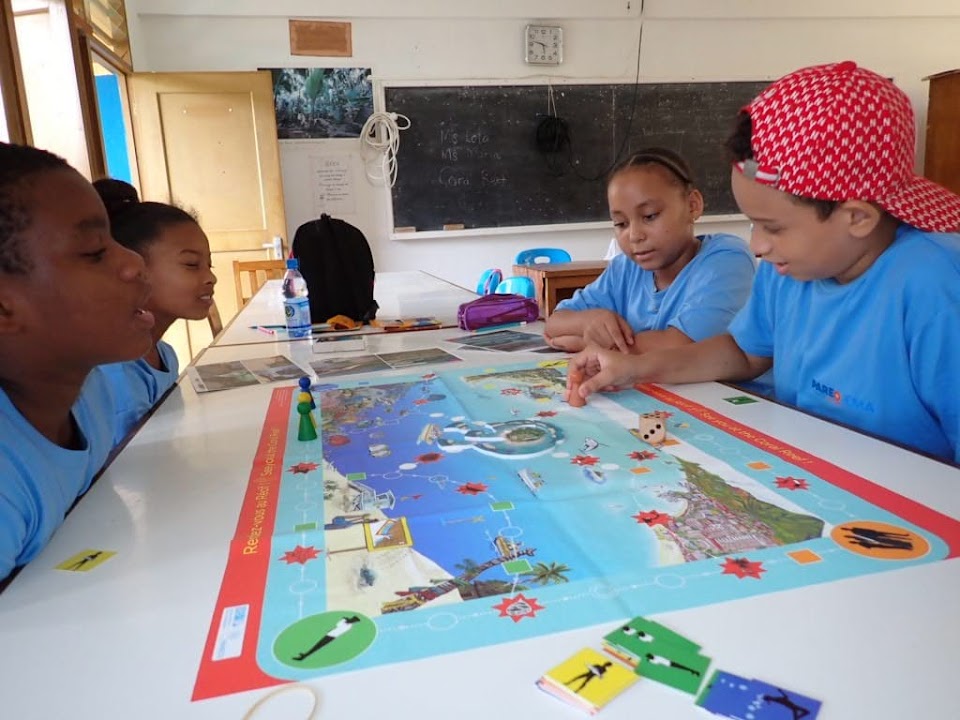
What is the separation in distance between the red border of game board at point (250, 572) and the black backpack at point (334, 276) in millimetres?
1147

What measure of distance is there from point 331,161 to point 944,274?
408 cm

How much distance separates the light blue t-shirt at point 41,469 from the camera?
0.65m

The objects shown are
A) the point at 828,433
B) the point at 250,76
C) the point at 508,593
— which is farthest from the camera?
the point at 250,76

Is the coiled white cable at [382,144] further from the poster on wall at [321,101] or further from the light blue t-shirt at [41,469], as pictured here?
the light blue t-shirt at [41,469]

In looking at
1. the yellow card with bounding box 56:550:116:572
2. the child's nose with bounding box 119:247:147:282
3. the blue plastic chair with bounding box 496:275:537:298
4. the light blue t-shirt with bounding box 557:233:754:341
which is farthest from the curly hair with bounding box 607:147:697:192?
the blue plastic chair with bounding box 496:275:537:298

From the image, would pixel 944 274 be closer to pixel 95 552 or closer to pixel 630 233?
pixel 630 233

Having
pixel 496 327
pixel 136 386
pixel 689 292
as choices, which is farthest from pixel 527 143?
pixel 136 386

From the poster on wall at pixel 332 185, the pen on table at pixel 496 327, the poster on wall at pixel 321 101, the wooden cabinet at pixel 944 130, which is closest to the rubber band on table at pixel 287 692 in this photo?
the pen on table at pixel 496 327

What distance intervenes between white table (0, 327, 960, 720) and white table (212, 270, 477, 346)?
1.25 meters

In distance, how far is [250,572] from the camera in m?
0.62

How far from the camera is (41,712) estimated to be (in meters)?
0.46

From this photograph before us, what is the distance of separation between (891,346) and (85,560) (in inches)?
42.1

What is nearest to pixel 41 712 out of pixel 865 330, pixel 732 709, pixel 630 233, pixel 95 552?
pixel 95 552

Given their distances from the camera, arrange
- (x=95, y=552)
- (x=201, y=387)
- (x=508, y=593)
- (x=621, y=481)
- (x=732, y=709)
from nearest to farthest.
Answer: (x=732, y=709)
(x=508, y=593)
(x=95, y=552)
(x=621, y=481)
(x=201, y=387)
